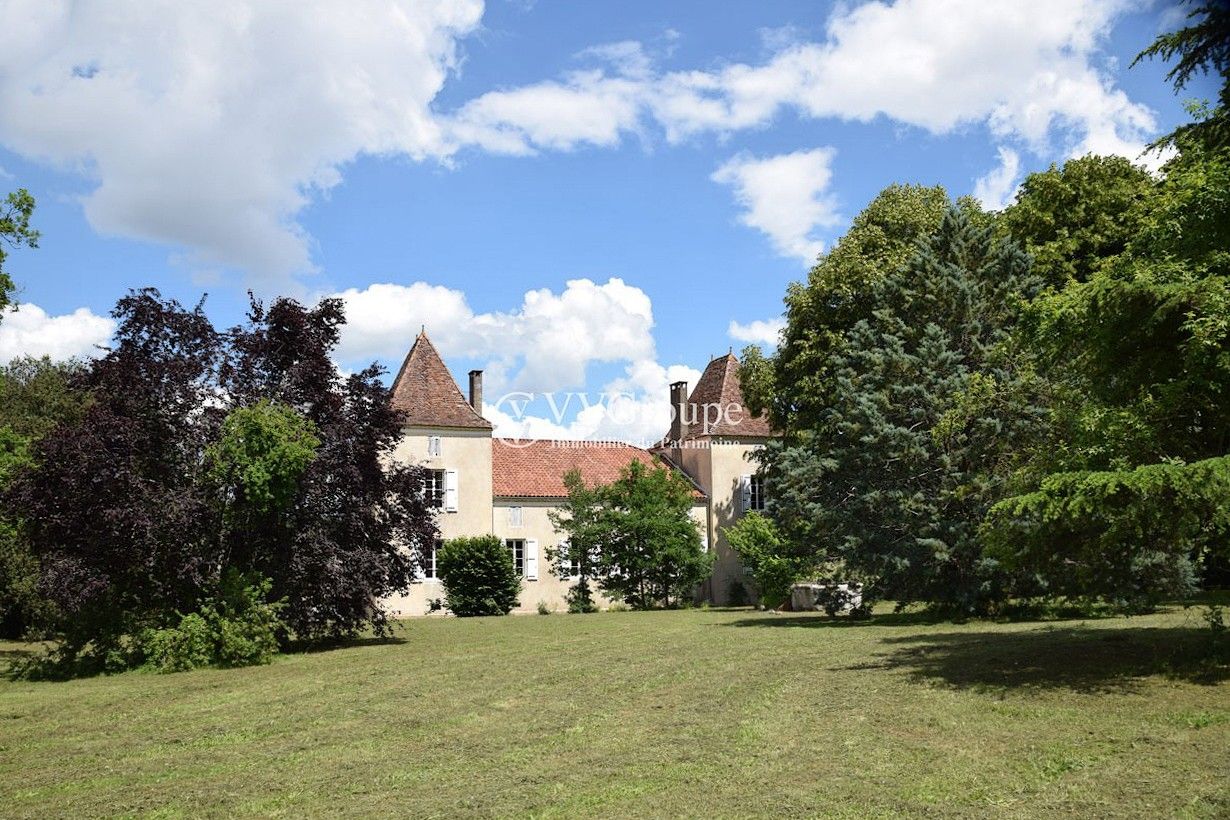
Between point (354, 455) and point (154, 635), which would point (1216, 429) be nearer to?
point (354, 455)

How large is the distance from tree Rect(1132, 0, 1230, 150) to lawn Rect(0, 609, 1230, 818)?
558cm

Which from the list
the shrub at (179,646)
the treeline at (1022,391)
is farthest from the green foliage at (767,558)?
the shrub at (179,646)

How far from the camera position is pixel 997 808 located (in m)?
6.24

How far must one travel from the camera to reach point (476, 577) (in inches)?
1316

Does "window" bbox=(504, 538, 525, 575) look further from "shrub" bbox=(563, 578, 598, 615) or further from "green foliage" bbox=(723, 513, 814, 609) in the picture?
"green foliage" bbox=(723, 513, 814, 609)

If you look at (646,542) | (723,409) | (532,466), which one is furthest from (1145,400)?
(532,466)

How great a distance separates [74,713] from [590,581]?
82.2 feet

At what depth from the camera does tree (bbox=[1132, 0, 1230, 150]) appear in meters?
9.63

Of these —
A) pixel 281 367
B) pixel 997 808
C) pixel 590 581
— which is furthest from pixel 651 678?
pixel 590 581

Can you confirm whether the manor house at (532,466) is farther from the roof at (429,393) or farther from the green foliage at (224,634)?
the green foliage at (224,634)

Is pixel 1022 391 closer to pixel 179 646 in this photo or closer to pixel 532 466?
pixel 179 646

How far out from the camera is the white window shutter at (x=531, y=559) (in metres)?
36.9

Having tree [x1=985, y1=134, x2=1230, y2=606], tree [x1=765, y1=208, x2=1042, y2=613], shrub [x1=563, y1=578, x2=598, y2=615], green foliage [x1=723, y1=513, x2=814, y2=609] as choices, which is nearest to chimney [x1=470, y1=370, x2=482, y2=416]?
shrub [x1=563, y1=578, x2=598, y2=615]

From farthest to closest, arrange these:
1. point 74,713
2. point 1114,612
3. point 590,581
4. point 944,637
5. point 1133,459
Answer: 1. point 590,581
2. point 1114,612
3. point 944,637
4. point 74,713
5. point 1133,459
